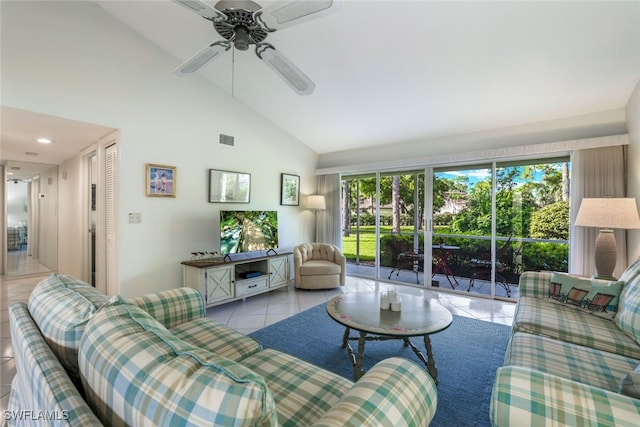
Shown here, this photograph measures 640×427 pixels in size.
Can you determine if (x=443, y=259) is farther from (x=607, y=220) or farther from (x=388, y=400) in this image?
(x=388, y=400)

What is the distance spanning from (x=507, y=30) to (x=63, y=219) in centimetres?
700

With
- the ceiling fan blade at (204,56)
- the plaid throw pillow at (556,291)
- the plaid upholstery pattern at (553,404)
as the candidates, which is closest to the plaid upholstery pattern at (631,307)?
the plaid throw pillow at (556,291)

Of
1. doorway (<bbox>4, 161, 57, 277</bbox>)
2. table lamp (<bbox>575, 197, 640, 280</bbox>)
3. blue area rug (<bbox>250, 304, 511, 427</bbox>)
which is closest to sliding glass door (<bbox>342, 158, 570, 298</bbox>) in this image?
table lamp (<bbox>575, 197, 640, 280</bbox>)

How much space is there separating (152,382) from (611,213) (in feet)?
12.0

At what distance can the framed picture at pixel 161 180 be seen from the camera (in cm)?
338

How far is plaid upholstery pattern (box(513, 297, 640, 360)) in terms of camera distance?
1.68m

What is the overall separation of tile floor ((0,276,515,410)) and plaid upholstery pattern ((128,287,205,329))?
3.54ft

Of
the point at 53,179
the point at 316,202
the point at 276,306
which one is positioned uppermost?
the point at 53,179

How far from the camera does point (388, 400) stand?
0.87 meters

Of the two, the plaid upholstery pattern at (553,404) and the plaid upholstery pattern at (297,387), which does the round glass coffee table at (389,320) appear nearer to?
the plaid upholstery pattern at (297,387)

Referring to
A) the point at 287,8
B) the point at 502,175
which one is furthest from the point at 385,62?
the point at 502,175

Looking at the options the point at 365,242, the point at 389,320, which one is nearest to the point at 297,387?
the point at 389,320

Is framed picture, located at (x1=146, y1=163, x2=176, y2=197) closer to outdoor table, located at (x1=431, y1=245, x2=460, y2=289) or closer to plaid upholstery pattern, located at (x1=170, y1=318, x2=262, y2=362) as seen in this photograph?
plaid upholstery pattern, located at (x1=170, y1=318, x2=262, y2=362)

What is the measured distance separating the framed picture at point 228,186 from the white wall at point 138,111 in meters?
0.10
